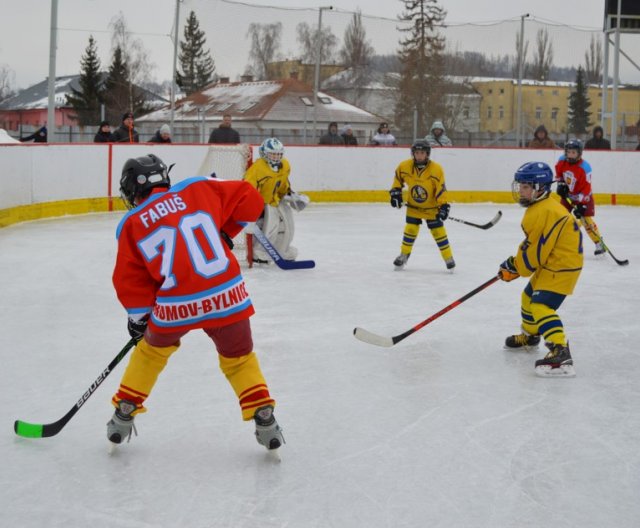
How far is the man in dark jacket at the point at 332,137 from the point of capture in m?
11.3

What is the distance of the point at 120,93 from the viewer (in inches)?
859

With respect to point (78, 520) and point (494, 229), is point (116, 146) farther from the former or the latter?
point (78, 520)

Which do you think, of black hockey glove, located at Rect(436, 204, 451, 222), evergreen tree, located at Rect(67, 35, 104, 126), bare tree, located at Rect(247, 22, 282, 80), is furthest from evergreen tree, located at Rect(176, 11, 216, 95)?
evergreen tree, located at Rect(67, 35, 104, 126)

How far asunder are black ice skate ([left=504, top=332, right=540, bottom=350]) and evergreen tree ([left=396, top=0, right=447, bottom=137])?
26.0ft

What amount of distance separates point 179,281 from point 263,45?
361 inches

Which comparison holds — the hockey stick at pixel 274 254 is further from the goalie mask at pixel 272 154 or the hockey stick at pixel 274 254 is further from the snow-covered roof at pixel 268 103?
the snow-covered roof at pixel 268 103

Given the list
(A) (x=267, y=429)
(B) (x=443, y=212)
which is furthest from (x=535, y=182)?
(B) (x=443, y=212)

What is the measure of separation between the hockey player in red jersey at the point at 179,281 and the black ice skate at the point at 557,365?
138 centimetres

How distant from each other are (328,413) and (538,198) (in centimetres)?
127

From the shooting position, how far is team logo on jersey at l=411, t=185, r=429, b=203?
20.3ft

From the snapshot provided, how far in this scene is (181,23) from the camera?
10203mm

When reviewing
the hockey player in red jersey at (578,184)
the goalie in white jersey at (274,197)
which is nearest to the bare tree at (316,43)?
the hockey player in red jersey at (578,184)

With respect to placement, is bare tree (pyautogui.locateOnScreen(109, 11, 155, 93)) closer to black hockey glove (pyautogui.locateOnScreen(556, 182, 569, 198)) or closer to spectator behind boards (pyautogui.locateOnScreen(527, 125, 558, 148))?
spectator behind boards (pyautogui.locateOnScreen(527, 125, 558, 148))

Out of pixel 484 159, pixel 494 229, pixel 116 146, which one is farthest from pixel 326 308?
pixel 484 159
